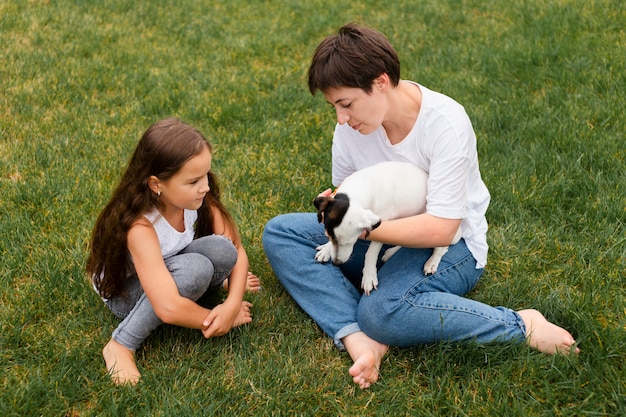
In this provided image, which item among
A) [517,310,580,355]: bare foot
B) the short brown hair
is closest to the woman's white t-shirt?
the short brown hair

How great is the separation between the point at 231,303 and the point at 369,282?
688 mm

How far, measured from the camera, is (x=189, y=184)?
9.13ft

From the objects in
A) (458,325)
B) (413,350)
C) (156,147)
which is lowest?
(413,350)

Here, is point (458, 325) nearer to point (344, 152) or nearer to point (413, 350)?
point (413, 350)

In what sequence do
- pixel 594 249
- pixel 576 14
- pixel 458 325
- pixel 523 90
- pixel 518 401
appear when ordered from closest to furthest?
pixel 518 401
pixel 458 325
pixel 594 249
pixel 523 90
pixel 576 14

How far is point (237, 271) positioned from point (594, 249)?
6.59ft

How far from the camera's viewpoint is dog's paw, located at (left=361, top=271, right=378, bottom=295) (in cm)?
306

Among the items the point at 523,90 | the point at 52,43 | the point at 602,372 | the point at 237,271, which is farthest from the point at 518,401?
the point at 52,43

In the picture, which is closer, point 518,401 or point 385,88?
point 518,401

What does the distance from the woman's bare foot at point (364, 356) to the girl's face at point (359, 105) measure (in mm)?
1016

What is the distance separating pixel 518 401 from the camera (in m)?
2.57

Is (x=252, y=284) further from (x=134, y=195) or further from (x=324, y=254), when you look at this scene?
(x=134, y=195)

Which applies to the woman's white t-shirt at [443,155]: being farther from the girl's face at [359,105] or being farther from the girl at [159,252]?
the girl at [159,252]

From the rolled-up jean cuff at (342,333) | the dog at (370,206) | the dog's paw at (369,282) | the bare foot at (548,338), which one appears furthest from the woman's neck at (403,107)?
the bare foot at (548,338)
